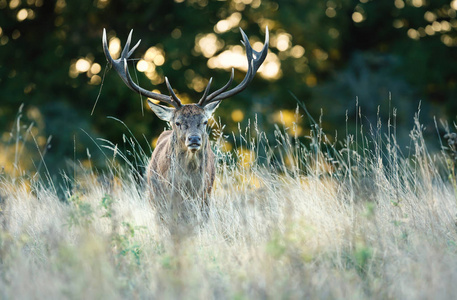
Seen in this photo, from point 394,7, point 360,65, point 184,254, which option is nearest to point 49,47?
point 360,65

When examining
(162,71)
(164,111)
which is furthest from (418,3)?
(164,111)

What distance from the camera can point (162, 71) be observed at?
42.3 ft

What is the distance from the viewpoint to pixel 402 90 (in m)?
15.6

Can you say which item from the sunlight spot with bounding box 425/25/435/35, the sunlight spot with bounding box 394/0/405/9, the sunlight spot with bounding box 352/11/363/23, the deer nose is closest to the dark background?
the sunlight spot with bounding box 425/25/435/35

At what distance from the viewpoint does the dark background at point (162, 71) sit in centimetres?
1277

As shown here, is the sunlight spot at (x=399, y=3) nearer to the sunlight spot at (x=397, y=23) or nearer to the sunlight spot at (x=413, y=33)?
the sunlight spot at (x=397, y=23)

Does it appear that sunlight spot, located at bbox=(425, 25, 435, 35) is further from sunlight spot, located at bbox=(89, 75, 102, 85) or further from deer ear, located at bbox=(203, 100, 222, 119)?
deer ear, located at bbox=(203, 100, 222, 119)

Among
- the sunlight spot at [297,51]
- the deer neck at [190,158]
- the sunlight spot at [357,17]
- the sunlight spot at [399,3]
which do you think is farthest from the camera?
the sunlight spot at [357,17]

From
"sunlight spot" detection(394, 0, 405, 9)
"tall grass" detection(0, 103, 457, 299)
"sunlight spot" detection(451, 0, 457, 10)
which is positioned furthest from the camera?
"sunlight spot" detection(394, 0, 405, 9)

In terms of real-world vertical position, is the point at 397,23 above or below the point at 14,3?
below

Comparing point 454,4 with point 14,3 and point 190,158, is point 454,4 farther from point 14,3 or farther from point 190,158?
point 190,158

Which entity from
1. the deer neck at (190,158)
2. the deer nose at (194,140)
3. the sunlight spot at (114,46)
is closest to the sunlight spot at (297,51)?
the sunlight spot at (114,46)

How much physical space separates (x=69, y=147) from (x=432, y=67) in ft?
32.8

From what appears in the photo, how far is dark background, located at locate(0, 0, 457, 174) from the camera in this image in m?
12.8
